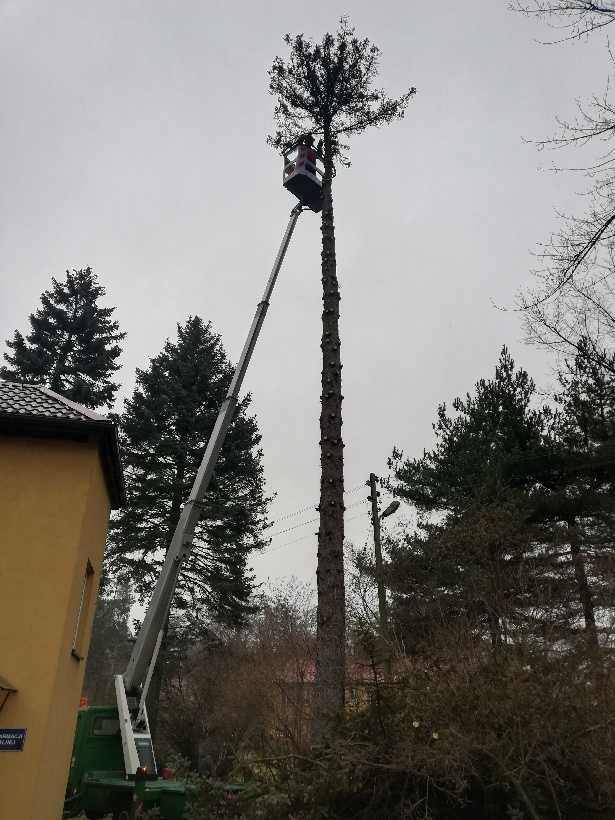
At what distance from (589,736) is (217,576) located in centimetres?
1665

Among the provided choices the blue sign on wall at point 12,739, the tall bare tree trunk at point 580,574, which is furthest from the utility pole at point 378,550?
the blue sign on wall at point 12,739

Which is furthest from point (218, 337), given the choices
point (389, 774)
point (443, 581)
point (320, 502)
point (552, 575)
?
point (389, 774)

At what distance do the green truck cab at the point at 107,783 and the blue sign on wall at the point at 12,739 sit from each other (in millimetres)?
2392

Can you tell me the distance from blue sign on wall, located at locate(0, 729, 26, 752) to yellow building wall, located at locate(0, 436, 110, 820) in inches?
2.1

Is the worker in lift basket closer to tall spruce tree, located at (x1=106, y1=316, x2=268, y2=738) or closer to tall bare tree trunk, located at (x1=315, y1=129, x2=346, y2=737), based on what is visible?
tall bare tree trunk, located at (x1=315, y1=129, x2=346, y2=737)

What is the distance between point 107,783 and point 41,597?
13.5 ft

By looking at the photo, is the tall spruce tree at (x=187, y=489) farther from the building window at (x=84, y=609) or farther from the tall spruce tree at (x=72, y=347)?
the building window at (x=84, y=609)

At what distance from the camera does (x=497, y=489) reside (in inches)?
647

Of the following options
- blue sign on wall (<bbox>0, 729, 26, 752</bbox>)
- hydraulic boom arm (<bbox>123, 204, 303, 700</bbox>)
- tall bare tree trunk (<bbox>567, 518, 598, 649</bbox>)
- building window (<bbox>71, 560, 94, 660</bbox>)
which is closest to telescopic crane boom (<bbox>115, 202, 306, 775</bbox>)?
hydraulic boom arm (<bbox>123, 204, 303, 700</bbox>)

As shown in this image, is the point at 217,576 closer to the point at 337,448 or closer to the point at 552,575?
the point at 552,575

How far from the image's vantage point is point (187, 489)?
68.6ft

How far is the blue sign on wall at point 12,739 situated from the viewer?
6.75 metres

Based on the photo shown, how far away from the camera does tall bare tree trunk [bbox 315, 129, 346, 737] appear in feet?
25.2

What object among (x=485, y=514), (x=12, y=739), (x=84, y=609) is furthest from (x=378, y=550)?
(x=12, y=739)
